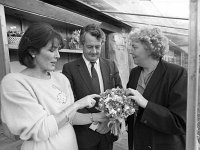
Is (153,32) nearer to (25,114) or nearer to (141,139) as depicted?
(141,139)

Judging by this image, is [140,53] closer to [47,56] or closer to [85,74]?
[85,74]

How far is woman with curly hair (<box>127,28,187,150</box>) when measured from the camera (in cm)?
138

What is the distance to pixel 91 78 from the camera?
1.83 meters

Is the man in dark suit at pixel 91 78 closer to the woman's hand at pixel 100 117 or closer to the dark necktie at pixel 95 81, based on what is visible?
the dark necktie at pixel 95 81

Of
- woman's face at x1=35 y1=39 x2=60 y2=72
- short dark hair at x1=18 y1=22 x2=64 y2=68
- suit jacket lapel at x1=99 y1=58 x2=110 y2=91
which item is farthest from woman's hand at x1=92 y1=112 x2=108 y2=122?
short dark hair at x1=18 y1=22 x2=64 y2=68

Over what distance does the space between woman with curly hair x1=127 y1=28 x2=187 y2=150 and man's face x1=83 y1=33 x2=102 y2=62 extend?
40 centimetres

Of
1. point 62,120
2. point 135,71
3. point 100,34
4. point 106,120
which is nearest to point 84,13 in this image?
point 100,34

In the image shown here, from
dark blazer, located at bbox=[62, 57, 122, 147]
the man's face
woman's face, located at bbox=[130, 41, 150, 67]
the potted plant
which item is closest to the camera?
woman's face, located at bbox=[130, 41, 150, 67]

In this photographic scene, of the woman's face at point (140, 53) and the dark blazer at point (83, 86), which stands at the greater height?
the woman's face at point (140, 53)

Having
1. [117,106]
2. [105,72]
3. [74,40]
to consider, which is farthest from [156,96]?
[74,40]

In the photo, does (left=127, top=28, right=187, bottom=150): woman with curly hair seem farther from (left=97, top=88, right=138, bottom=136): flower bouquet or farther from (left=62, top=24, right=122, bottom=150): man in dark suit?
(left=62, top=24, right=122, bottom=150): man in dark suit

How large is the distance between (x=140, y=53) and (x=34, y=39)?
3.19 feet

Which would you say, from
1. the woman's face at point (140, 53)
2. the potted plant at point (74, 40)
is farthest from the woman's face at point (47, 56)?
the potted plant at point (74, 40)

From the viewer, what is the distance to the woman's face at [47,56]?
1232mm
